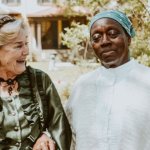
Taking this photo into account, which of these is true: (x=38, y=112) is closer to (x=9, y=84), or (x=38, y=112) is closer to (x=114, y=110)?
(x=9, y=84)

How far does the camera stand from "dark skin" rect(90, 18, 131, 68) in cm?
304

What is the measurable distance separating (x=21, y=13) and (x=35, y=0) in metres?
1.74

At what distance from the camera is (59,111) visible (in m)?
3.19

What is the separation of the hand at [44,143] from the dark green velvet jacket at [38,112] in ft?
0.09

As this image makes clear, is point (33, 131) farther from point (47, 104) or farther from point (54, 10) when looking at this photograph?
point (54, 10)

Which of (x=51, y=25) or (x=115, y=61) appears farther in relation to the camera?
(x=51, y=25)

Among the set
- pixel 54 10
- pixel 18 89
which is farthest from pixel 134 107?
pixel 54 10

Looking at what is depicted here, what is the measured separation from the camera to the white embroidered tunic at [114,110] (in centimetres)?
300

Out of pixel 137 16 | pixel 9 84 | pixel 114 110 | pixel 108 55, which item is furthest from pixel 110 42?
pixel 137 16

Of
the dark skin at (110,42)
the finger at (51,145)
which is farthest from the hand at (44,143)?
the dark skin at (110,42)

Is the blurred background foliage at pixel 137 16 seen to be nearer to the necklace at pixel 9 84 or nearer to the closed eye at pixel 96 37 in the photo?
the closed eye at pixel 96 37

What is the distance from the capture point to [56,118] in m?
3.18

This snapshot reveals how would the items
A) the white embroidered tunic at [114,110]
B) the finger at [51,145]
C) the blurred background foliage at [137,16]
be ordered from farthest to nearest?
the blurred background foliage at [137,16] < the finger at [51,145] < the white embroidered tunic at [114,110]

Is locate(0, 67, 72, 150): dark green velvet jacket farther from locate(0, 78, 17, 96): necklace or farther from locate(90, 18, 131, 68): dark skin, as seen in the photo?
locate(90, 18, 131, 68): dark skin
